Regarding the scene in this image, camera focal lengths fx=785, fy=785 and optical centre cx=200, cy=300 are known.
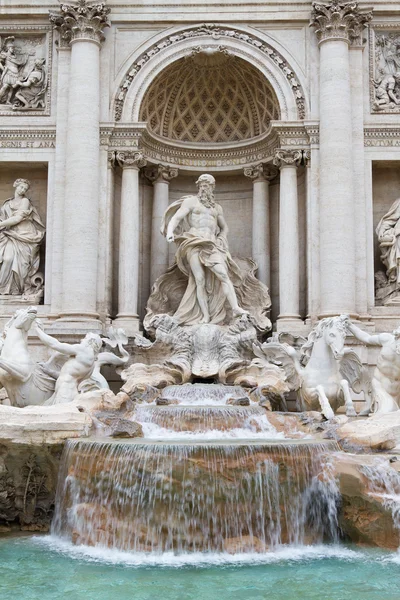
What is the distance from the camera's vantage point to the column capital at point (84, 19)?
16.5m

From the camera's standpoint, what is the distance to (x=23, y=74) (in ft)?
57.1

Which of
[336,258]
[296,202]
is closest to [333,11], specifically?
[296,202]

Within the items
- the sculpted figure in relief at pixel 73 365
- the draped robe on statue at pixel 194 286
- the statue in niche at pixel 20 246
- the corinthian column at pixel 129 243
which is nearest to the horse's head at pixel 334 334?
the draped robe on statue at pixel 194 286

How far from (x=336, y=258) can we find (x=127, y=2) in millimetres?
7247

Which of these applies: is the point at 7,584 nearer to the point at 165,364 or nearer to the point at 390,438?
the point at 390,438

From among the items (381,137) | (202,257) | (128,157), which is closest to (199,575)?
(202,257)

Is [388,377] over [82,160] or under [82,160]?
under

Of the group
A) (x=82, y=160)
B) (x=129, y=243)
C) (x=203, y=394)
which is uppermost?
(x=82, y=160)

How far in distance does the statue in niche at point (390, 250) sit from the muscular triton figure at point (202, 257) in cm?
309

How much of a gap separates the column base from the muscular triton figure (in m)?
0.86

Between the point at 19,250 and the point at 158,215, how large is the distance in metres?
3.18

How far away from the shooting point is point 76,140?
53.4 ft

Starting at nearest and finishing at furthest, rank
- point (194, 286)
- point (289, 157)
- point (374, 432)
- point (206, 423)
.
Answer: point (374, 432)
point (206, 423)
point (194, 286)
point (289, 157)

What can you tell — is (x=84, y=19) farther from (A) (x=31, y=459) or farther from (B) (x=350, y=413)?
(B) (x=350, y=413)
